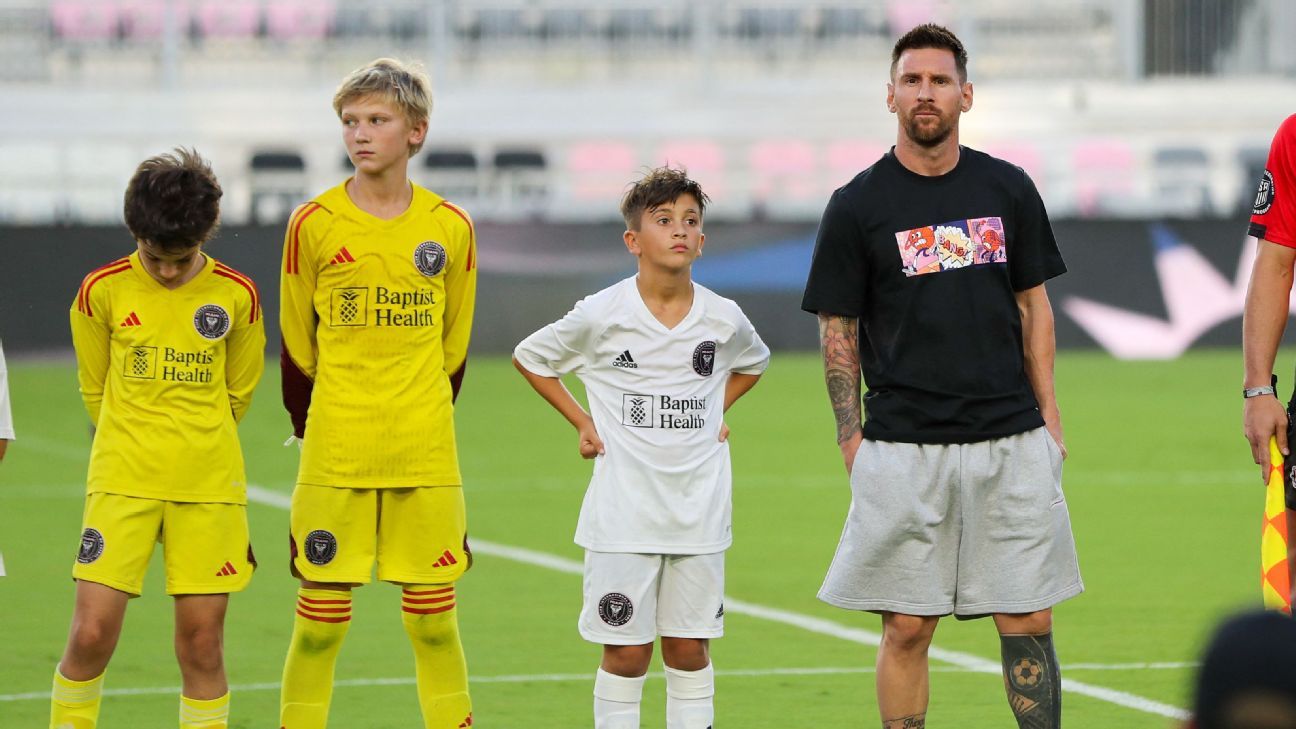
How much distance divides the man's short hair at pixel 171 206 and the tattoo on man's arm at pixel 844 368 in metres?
1.69

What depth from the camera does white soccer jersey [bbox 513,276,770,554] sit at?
5855 millimetres

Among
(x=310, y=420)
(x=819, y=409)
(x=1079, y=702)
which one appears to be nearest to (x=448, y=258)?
(x=310, y=420)

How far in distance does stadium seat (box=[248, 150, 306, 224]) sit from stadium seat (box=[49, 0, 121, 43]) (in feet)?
17.2

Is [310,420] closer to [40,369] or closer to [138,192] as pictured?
[138,192]

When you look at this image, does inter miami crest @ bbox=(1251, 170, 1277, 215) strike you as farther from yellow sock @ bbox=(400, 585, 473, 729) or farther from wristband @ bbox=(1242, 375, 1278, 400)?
yellow sock @ bbox=(400, 585, 473, 729)

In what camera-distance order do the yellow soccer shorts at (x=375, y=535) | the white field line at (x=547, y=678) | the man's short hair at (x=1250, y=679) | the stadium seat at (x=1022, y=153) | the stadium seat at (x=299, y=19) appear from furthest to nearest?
the stadium seat at (x=299, y=19) < the stadium seat at (x=1022, y=153) < the white field line at (x=547, y=678) < the yellow soccer shorts at (x=375, y=535) < the man's short hair at (x=1250, y=679)

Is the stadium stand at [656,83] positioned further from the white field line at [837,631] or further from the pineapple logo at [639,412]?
the pineapple logo at [639,412]

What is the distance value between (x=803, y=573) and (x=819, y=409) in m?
8.66

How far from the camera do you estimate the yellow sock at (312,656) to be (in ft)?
18.7

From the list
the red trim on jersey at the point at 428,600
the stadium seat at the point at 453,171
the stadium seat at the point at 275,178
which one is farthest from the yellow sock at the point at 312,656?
the stadium seat at the point at 453,171

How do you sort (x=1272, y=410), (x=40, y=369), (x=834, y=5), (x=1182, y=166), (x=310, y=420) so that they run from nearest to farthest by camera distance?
(x=1272, y=410), (x=310, y=420), (x=40, y=369), (x=1182, y=166), (x=834, y=5)

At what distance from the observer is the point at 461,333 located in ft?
19.3

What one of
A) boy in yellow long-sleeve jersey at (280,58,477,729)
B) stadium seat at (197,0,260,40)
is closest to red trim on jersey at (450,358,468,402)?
boy in yellow long-sleeve jersey at (280,58,477,729)

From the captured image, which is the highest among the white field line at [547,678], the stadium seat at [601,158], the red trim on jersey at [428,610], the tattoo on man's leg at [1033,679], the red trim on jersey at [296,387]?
the stadium seat at [601,158]
